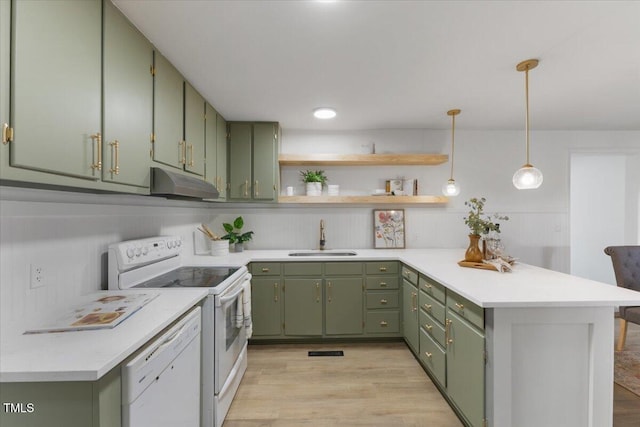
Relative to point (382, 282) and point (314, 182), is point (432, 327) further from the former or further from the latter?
point (314, 182)

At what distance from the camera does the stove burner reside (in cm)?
201

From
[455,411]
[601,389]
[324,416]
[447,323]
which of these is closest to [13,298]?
[324,416]

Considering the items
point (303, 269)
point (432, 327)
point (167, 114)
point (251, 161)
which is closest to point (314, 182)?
point (251, 161)

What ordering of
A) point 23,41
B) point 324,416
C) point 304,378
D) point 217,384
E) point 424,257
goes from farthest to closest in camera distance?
point 424,257 < point 304,378 < point 324,416 < point 217,384 < point 23,41

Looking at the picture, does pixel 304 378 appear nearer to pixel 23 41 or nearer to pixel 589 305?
pixel 589 305

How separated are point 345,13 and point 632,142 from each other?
4394 mm

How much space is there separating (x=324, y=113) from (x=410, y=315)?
6.87ft

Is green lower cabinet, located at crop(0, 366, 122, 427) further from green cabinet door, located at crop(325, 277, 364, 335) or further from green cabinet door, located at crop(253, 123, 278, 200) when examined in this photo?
green cabinet door, located at crop(253, 123, 278, 200)

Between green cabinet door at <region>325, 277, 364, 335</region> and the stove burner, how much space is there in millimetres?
1119

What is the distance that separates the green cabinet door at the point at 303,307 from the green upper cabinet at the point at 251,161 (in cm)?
101

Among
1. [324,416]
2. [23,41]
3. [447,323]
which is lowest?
[324,416]

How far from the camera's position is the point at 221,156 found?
3189 mm

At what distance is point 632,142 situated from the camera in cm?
386

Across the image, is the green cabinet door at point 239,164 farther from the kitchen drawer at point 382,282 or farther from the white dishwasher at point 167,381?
the white dishwasher at point 167,381
